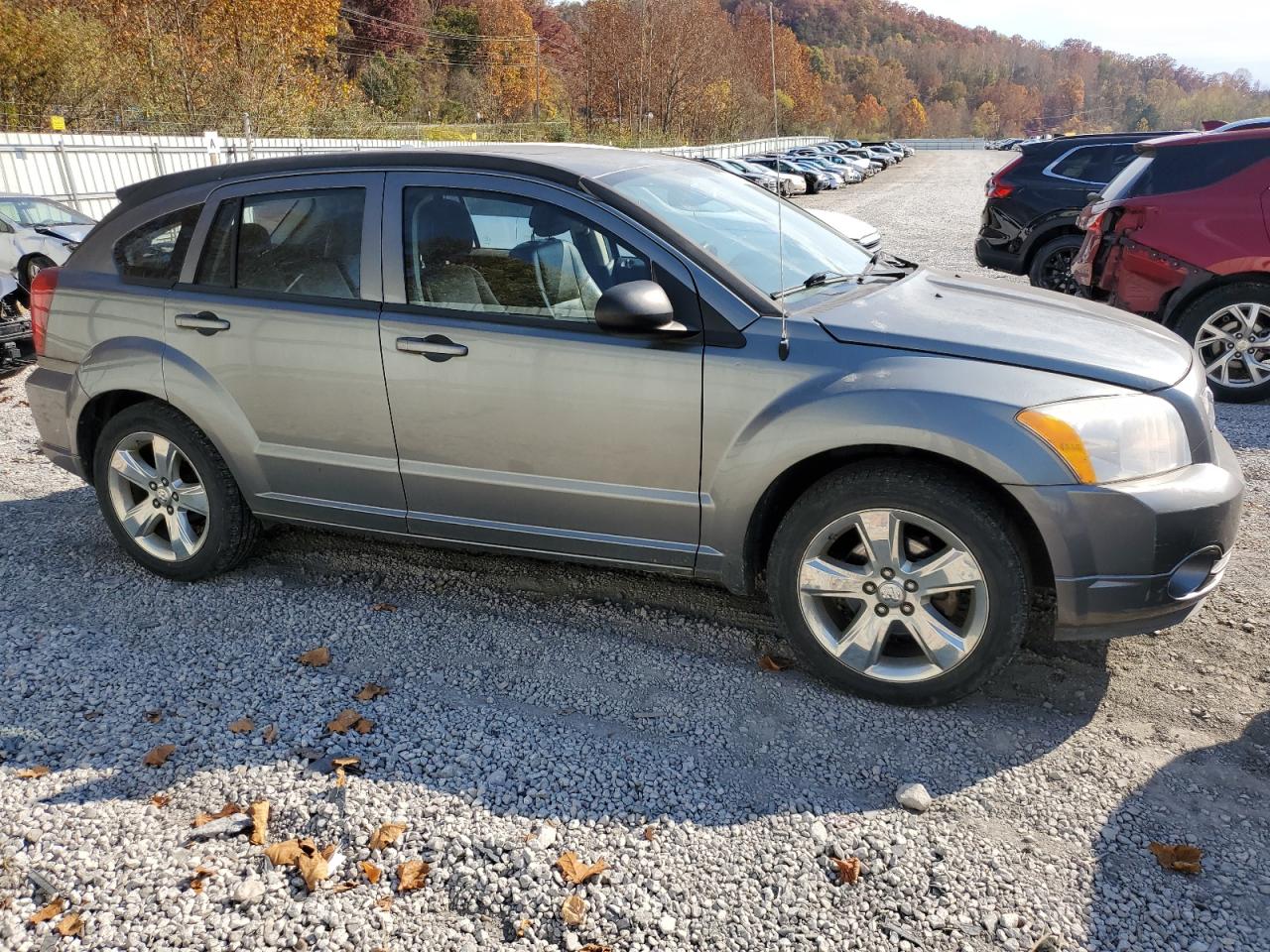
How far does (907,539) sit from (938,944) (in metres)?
1.29

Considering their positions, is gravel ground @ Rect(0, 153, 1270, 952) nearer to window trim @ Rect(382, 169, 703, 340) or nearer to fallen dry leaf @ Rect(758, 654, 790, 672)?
fallen dry leaf @ Rect(758, 654, 790, 672)

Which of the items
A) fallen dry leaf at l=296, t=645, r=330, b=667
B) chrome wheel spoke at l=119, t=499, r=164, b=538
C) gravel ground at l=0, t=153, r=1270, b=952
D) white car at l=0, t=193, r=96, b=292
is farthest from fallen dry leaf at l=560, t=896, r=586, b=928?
white car at l=0, t=193, r=96, b=292

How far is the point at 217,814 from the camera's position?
2.96 meters

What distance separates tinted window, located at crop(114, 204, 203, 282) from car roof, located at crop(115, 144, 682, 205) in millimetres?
138

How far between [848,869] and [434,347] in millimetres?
2303

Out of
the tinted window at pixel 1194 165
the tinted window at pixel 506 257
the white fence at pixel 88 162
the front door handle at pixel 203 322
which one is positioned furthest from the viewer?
the white fence at pixel 88 162

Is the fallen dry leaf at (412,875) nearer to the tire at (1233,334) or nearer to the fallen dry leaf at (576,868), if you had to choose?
the fallen dry leaf at (576,868)

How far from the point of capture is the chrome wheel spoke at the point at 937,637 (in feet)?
10.9

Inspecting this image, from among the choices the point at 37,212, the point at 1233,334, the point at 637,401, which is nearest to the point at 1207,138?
the point at 1233,334

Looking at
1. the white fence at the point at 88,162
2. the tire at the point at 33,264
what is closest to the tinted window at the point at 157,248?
the tire at the point at 33,264

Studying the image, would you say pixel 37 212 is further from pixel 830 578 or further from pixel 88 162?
pixel 830 578

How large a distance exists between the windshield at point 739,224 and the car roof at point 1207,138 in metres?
4.20

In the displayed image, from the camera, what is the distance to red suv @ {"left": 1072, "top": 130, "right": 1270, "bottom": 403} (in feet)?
23.0

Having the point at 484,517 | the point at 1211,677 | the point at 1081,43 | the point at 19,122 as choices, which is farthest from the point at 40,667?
the point at 1081,43
